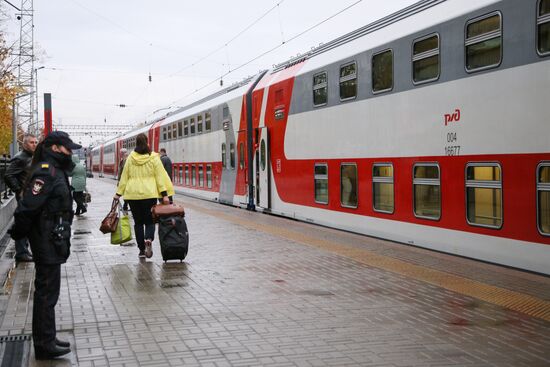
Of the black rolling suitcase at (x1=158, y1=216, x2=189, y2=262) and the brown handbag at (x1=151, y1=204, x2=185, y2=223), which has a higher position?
the brown handbag at (x1=151, y1=204, x2=185, y2=223)

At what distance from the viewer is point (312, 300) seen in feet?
25.9

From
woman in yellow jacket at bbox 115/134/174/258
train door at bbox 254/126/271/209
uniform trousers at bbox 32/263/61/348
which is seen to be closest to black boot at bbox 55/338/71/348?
uniform trousers at bbox 32/263/61/348

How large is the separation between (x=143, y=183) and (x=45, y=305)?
5.18 meters

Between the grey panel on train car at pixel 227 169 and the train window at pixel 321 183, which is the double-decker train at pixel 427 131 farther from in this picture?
the grey panel on train car at pixel 227 169

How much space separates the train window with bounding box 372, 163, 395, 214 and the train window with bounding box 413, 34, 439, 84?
1.74 m

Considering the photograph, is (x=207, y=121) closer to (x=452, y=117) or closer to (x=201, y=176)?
(x=201, y=176)

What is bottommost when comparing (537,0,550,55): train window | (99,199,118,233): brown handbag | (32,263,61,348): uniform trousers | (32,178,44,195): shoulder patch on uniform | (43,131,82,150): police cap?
(32,263,61,348): uniform trousers

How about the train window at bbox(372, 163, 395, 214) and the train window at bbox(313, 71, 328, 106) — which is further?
the train window at bbox(313, 71, 328, 106)

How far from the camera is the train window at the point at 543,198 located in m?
8.20

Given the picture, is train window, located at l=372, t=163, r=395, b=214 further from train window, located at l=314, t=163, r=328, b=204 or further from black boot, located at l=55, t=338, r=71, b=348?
black boot, located at l=55, t=338, r=71, b=348

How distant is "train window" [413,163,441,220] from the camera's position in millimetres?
10531

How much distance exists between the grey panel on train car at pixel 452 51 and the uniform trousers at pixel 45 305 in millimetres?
5986

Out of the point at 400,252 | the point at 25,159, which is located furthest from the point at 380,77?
the point at 25,159

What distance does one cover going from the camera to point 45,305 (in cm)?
576
